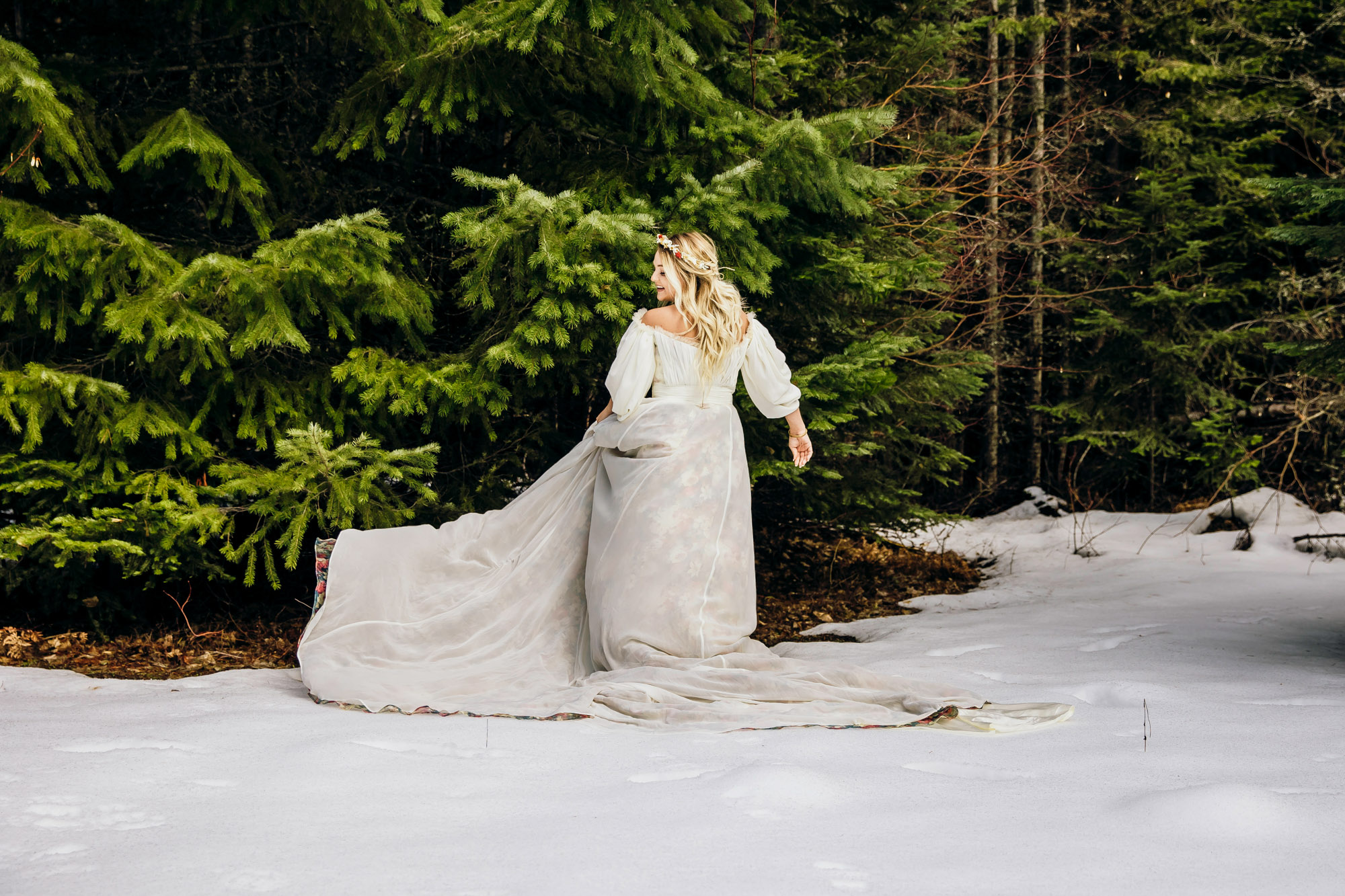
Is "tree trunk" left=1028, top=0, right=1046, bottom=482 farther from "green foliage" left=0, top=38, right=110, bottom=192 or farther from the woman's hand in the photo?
"green foliage" left=0, top=38, right=110, bottom=192

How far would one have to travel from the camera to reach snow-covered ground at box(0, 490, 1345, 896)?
229 cm

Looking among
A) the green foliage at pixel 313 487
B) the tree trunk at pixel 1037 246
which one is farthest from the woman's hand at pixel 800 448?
the tree trunk at pixel 1037 246

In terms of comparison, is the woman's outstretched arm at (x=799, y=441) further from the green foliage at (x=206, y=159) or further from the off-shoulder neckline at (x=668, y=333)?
the green foliage at (x=206, y=159)

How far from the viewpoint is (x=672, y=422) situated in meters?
4.71

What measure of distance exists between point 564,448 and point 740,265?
5.26ft

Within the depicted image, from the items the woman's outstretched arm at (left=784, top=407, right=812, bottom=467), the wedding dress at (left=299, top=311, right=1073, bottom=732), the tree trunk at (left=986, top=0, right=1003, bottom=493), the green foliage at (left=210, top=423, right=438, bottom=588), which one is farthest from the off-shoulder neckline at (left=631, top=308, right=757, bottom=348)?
the tree trunk at (left=986, top=0, right=1003, bottom=493)

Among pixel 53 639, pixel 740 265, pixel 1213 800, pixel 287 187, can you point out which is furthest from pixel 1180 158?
pixel 53 639

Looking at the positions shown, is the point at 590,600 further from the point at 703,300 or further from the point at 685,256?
the point at 685,256

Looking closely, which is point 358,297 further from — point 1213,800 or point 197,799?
point 1213,800

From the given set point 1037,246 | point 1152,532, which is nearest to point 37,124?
point 1152,532

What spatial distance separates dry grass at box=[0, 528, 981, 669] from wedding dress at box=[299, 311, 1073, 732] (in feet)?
3.24

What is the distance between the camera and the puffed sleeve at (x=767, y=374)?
16.1 ft

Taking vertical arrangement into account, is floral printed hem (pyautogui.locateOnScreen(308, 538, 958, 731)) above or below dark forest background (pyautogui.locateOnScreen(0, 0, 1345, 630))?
below

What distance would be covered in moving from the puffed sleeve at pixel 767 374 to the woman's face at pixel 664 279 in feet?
1.46
